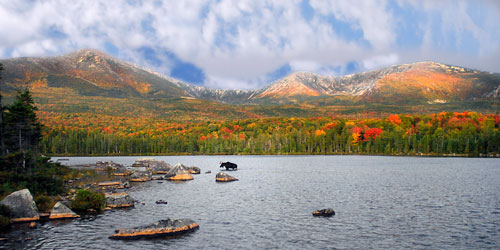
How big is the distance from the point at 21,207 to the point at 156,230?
47.2 feet

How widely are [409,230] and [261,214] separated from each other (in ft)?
45.2

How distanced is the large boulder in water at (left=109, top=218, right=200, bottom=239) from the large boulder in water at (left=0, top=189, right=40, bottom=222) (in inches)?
423

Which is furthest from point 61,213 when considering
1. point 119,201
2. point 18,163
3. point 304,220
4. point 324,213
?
point 324,213

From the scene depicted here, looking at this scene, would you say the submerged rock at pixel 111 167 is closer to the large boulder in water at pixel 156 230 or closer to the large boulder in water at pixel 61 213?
the large boulder in water at pixel 61 213

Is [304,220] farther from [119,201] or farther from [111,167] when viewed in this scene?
[111,167]

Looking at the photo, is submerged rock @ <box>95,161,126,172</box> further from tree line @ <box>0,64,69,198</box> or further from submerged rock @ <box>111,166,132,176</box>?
tree line @ <box>0,64,69,198</box>

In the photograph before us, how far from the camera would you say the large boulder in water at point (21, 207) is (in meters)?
32.3

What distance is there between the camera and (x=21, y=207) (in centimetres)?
3291

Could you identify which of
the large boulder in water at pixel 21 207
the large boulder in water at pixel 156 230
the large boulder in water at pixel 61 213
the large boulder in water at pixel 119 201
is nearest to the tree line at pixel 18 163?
the large boulder in water at pixel 21 207

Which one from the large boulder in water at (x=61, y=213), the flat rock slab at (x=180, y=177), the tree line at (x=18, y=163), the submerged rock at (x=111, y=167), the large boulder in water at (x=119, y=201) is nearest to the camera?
the large boulder in water at (x=61, y=213)

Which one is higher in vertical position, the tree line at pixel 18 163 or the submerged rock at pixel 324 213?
the tree line at pixel 18 163

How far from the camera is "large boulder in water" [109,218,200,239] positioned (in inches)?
1079

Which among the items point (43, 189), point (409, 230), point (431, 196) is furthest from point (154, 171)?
point (409, 230)

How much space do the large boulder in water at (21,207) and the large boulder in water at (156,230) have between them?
1075cm
